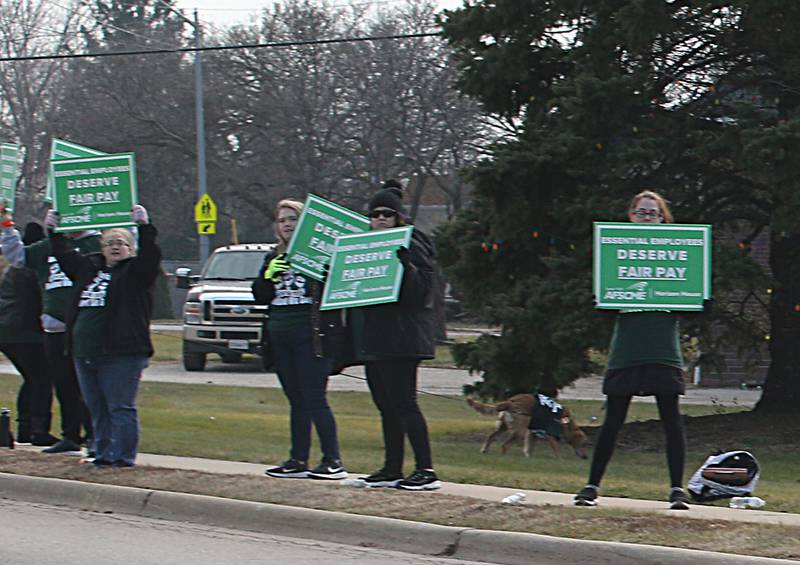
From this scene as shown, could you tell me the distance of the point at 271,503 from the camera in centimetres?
887

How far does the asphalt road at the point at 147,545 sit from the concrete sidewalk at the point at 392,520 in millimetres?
110

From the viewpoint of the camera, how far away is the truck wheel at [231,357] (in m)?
24.6

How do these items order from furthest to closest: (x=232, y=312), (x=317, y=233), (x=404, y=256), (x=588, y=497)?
1. (x=232, y=312)
2. (x=317, y=233)
3. (x=404, y=256)
4. (x=588, y=497)

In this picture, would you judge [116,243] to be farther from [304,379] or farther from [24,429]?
[24,429]

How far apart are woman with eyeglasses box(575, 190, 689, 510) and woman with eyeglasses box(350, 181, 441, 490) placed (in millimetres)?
1211

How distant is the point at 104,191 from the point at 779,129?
6473 mm

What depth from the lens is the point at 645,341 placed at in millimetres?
8367

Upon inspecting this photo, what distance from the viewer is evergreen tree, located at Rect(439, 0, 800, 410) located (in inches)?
550

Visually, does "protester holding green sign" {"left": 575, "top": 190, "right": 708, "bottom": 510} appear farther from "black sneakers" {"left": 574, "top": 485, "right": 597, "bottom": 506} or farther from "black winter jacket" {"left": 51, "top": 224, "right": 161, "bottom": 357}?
"black winter jacket" {"left": 51, "top": 224, "right": 161, "bottom": 357}

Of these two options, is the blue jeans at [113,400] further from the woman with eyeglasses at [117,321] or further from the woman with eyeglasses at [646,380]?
the woman with eyeglasses at [646,380]

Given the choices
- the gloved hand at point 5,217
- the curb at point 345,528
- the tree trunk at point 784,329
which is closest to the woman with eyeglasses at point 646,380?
the curb at point 345,528

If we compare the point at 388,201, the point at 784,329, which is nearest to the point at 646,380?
the point at 388,201

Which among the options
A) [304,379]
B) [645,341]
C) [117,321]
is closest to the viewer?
[645,341]

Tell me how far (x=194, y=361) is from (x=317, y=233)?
50.1ft
